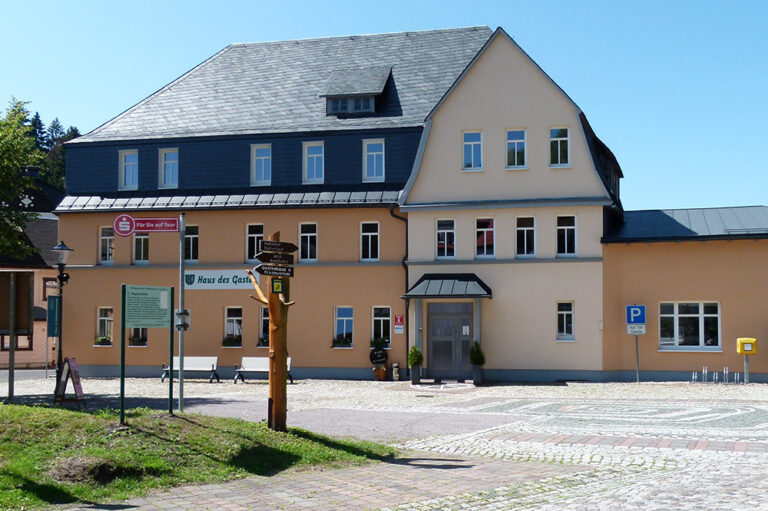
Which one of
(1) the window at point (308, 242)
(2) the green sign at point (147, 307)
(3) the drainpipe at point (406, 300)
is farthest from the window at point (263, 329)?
(2) the green sign at point (147, 307)

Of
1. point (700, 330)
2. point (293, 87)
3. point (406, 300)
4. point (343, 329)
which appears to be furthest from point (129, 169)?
point (700, 330)

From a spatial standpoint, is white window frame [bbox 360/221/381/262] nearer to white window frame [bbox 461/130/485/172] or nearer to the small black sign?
the small black sign

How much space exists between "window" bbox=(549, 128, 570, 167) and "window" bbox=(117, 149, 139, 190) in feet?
53.1

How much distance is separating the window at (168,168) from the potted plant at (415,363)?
39.6 feet

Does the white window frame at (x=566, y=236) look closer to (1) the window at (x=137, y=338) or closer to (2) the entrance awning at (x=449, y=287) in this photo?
(2) the entrance awning at (x=449, y=287)

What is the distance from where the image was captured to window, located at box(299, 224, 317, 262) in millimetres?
31656

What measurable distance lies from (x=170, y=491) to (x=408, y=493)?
105 inches

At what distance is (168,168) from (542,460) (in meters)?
24.6

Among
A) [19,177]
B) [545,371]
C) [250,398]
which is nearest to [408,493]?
[250,398]

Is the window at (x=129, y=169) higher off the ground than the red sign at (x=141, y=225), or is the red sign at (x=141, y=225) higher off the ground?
the window at (x=129, y=169)

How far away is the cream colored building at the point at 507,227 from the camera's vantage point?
2878 cm

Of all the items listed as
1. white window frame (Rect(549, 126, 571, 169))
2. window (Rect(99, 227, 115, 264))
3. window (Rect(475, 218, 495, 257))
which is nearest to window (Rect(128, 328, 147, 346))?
window (Rect(99, 227, 115, 264))

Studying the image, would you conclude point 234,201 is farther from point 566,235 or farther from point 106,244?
point 566,235

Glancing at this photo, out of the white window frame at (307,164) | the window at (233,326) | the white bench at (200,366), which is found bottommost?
the white bench at (200,366)
